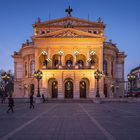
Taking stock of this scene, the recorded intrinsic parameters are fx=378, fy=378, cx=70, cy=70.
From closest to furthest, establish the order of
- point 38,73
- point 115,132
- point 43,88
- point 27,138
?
point 27,138
point 115,132
point 38,73
point 43,88

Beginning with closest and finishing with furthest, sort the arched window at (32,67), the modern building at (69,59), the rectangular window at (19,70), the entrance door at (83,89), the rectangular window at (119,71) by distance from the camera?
1. the modern building at (69,59)
2. the entrance door at (83,89)
3. the arched window at (32,67)
4. the rectangular window at (19,70)
5. the rectangular window at (119,71)

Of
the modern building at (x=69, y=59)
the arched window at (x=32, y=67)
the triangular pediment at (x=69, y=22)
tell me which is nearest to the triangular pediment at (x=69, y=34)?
the modern building at (x=69, y=59)

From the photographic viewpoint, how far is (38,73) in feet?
237

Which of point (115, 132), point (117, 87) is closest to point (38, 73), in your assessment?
point (117, 87)

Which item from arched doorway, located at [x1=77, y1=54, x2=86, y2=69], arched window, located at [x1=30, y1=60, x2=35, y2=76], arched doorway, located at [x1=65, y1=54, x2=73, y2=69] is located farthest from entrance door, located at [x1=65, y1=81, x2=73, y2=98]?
arched window, located at [x1=30, y1=60, x2=35, y2=76]

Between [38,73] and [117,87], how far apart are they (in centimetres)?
3533

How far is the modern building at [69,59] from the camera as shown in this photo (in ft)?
276

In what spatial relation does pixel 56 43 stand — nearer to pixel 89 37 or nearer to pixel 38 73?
pixel 89 37

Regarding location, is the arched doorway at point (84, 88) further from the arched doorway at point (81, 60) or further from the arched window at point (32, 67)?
the arched window at point (32, 67)

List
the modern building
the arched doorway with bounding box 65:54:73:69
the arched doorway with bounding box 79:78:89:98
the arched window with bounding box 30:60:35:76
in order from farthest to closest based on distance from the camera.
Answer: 1. the arched window with bounding box 30:60:35:76
2. the arched doorway with bounding box 65:54:73:69
3. the arched doorway with bounding box 79:78:89:98
4. the modern building

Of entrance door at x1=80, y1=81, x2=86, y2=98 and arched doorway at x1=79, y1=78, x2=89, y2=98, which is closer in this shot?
arched doorway at x1=79, y1=78, x2=89, y2=98

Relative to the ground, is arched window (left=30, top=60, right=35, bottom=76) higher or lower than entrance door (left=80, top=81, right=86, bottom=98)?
higher

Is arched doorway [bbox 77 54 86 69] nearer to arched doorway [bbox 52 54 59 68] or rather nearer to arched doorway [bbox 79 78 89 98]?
arched doorway [bbox 79 78 89 98]

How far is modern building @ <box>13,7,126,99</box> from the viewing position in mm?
84250
